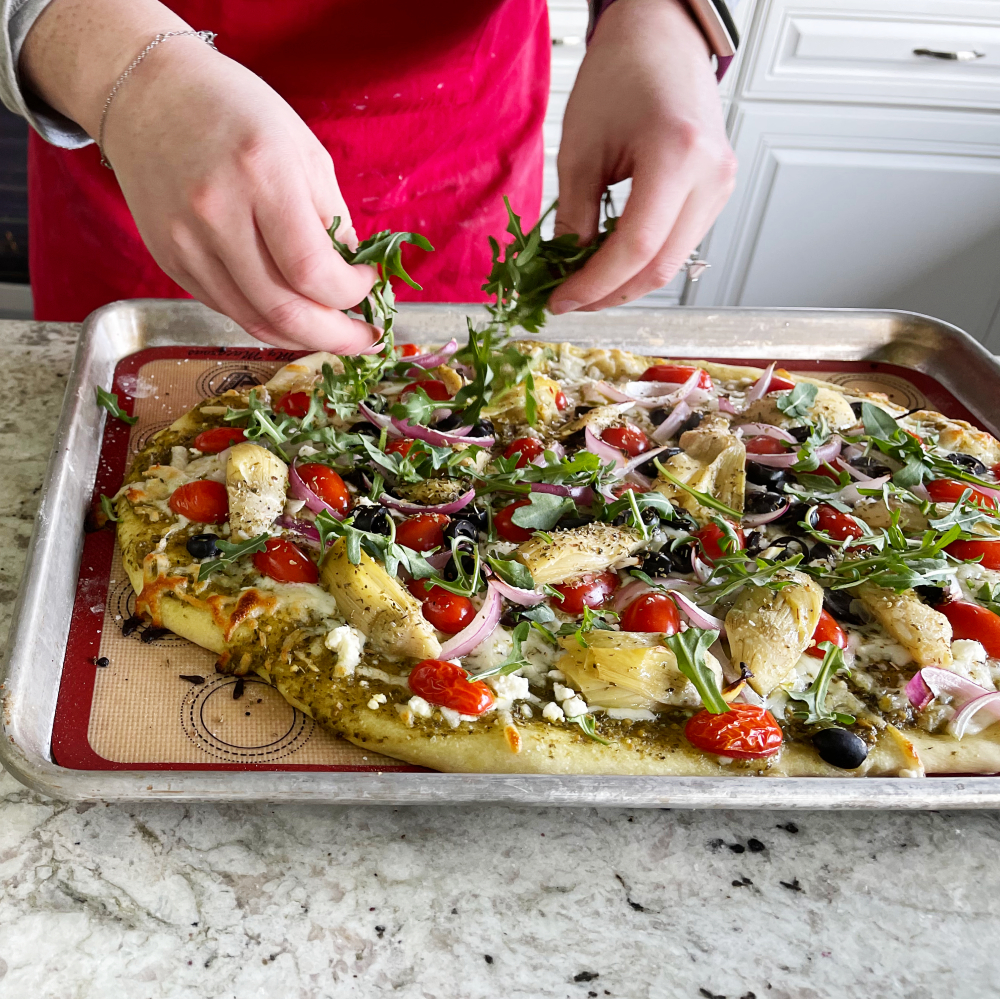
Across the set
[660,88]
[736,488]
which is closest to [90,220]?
[660,88]

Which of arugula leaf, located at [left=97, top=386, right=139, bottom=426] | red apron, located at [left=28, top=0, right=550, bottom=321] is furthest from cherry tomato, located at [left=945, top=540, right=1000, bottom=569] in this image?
arugula leaf, located at [left=97, top=386, right=139, bottom=426]

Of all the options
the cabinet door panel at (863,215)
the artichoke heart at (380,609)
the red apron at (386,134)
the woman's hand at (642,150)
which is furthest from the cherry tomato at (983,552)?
the cabinet door panel at (863,215)

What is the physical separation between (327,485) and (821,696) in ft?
4.00

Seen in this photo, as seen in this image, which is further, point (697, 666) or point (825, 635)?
point (825, 635)

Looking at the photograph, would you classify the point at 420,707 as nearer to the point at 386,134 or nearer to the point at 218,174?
the point at 218,174

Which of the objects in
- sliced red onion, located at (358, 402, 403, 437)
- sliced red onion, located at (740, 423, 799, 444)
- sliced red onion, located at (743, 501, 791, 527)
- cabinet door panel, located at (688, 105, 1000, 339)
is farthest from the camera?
cabinet door panel, located at (688, 105, 1000, 339)

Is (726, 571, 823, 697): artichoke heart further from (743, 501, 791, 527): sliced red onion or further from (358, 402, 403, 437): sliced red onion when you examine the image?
(358, 402, 403, 437): sliced red onion

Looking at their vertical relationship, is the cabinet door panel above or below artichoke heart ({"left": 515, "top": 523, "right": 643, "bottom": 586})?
below

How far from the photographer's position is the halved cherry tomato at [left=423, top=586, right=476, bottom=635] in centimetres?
198

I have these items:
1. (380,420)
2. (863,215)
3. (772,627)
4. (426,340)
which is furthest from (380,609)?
(863,215)

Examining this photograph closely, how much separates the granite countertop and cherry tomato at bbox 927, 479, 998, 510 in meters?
0.87

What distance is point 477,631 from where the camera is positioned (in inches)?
76.4

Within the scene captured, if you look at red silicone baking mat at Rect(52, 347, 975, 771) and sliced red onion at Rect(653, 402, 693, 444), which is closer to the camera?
red silicone baking mat at Rect(52, 347, 975, 771)

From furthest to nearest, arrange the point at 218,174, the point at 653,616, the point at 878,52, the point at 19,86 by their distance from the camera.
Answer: the point at 878,52, the point at 653,616, the point at 19,86, the point at 218,174
